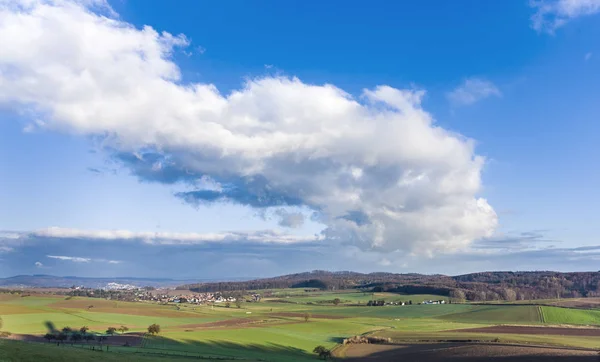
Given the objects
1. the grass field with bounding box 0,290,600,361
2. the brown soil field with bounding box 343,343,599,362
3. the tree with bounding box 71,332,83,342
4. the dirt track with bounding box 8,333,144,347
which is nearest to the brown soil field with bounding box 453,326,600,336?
the grass field with bounding box 0,290,600,361

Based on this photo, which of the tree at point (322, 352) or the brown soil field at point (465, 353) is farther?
the tree at point (322, 352)

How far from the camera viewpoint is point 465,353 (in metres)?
83.8

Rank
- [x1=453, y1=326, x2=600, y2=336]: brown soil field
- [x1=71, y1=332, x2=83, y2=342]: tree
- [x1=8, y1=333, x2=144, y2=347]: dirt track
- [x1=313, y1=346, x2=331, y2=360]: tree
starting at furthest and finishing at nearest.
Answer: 1. [x1=453, y1=326, x2=600, y2=336]: brown soil field
2. [x1=71, y1=332, x2=83, y2=342]: tree
3. [x1=313, y1=346, x2=331, y2=360]: tree
4. [x1=8, y1=333, x2=144, y2=347]: dirt track

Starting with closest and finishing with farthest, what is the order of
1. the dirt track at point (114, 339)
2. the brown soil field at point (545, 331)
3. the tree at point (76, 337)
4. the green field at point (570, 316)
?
the dirt track at point (114, 339), the tree at point (76, 337), the brown soil field at point (545, 331), the green field at point (570, 316)

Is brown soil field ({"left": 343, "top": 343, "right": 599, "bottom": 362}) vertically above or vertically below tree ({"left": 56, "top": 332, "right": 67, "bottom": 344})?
below

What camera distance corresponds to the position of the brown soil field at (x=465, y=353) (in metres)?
75.4

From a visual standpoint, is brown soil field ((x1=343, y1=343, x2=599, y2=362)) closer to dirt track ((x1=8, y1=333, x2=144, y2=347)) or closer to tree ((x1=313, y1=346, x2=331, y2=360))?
Result: tree ((x1=313, y1=346, x2=331, y2=360))

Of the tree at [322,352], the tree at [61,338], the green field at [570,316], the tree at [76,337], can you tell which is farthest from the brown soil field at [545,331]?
the tree at [61,338]

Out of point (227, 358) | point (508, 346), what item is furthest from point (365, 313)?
point (227, 358)

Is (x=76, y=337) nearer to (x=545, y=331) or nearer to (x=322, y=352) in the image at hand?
(x=322, y=352)

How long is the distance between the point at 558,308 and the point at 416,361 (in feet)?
446

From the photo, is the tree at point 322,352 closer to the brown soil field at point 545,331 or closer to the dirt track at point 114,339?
the dirt track at point 114,339

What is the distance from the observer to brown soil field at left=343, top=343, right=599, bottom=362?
75.4 metres

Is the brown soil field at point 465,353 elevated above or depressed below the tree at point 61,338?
below
